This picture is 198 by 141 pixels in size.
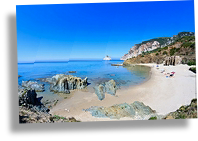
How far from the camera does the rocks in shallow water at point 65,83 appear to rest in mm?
3948

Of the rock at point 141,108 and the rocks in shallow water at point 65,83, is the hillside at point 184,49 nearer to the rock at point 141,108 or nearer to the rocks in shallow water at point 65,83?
the rock at point 141,108

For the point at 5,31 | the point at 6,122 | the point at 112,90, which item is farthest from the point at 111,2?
the point at 6,122

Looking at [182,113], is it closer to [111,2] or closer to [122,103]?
[122,103]

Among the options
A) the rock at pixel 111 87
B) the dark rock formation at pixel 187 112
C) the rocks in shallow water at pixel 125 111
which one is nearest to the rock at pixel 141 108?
the rocks in shallow water at pixel 125 111

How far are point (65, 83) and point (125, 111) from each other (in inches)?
118

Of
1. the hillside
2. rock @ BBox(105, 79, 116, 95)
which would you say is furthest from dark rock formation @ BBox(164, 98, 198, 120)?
rock @ BBox(105, 79, 116, 95)

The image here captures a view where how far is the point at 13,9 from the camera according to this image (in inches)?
68.1

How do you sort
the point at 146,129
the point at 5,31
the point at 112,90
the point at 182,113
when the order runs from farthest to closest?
the point at 112,90 < the point at 182,113 < the point at 146,129 < the point at 5,31

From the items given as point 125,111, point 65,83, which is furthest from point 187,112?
point 65,83

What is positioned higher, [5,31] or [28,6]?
[28,6]

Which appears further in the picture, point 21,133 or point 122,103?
point 122,103

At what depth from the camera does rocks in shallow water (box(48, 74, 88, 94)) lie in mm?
3948

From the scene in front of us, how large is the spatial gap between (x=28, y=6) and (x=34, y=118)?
87.8 inches

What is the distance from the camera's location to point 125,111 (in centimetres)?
231
